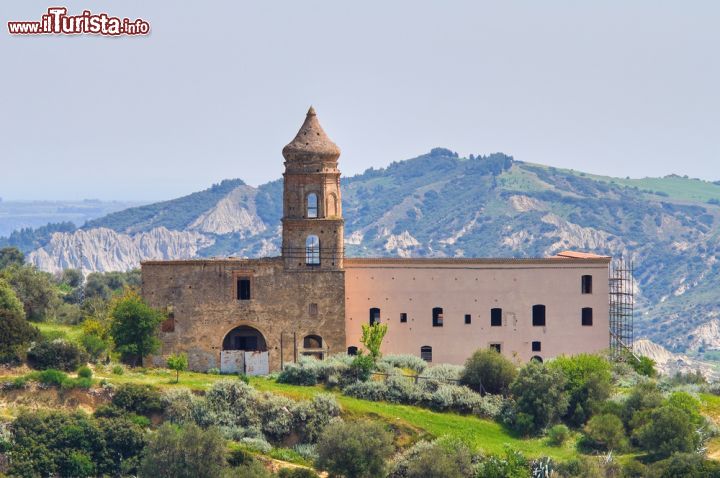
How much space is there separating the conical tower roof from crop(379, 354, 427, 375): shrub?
940cm

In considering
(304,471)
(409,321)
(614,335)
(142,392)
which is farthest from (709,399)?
(142,392)

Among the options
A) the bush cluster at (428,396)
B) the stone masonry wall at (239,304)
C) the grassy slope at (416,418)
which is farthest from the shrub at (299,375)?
the stone masonry wall at (239,304)

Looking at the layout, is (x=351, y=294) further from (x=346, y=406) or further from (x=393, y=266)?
(x=346, y=406)

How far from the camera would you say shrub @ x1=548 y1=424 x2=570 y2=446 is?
213 feet

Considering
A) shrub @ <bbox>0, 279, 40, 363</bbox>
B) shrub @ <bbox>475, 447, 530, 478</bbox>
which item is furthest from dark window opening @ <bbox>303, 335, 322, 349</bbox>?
shrub @ <bbox>475, 447, 530, 478</bbox>

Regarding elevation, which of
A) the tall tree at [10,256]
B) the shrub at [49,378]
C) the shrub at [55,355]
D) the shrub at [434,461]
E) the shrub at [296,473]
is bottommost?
the shrub at [296,473]

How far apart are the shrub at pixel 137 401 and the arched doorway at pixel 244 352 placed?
8790 millimetres

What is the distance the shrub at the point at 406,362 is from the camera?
2830 inches

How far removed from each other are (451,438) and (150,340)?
1518 cm

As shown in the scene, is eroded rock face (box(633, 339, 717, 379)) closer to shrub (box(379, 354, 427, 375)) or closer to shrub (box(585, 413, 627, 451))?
shrub (box(379, 354, 427, 375))

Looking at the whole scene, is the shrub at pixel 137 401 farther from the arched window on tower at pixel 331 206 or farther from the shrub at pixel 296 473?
the arched window on tower at pixel 331 206

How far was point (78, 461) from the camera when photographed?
60969 millimetres

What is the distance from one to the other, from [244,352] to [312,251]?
5439 millimetres

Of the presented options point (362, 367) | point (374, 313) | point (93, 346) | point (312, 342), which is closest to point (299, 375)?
point (362, 367)
